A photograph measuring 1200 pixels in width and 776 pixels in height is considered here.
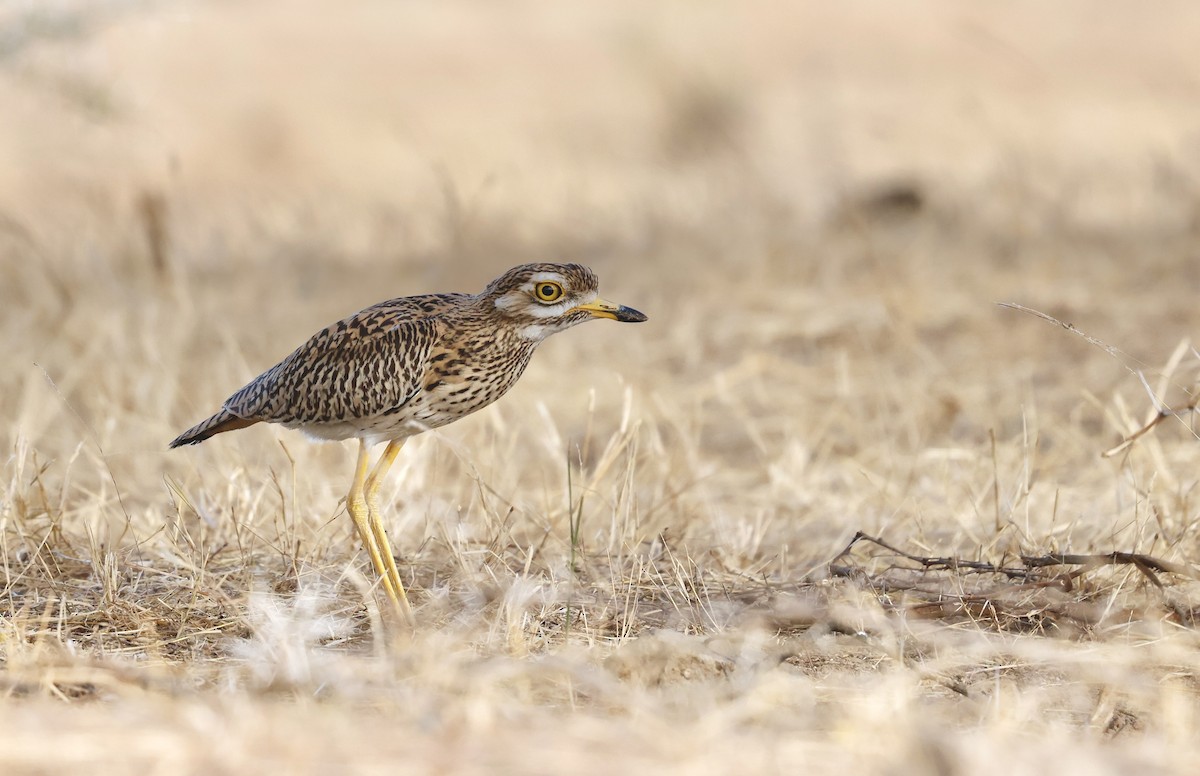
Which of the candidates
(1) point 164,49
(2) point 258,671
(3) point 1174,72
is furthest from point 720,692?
(1) point 164,49

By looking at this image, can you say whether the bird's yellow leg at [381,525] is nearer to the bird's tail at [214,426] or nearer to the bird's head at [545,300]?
the bird's tail at [214,426]

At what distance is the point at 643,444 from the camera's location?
229 inches

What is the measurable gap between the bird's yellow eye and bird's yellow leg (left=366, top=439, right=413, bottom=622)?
623 millimetres

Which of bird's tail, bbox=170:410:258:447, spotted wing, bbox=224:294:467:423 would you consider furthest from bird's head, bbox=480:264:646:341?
bird's tail, bbox=170:410:258:447

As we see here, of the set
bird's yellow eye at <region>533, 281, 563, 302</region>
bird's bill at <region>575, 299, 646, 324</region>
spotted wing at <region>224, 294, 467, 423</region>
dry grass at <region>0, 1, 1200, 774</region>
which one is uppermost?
bird's yellow eye at <region>533, 281, 563, 302</region>

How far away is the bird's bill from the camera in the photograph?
3721mm

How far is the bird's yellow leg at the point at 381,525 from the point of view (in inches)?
140

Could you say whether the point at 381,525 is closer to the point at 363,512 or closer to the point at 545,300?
the point at 363,512

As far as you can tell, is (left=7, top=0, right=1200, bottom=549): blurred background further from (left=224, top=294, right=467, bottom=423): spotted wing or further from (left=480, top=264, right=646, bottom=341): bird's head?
(left=480, top=264, right=646, bottom=341): bird's head

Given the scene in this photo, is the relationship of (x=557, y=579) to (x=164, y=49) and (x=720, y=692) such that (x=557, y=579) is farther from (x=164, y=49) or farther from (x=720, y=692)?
(x=164, y=49)

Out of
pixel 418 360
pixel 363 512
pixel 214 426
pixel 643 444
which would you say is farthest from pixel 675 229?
pixel 418 360

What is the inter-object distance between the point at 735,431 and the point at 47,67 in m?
5.62

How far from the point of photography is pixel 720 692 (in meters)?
2.78

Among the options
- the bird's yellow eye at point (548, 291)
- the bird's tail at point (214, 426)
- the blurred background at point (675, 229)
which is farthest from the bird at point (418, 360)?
the blurred background at point (675, 229)
